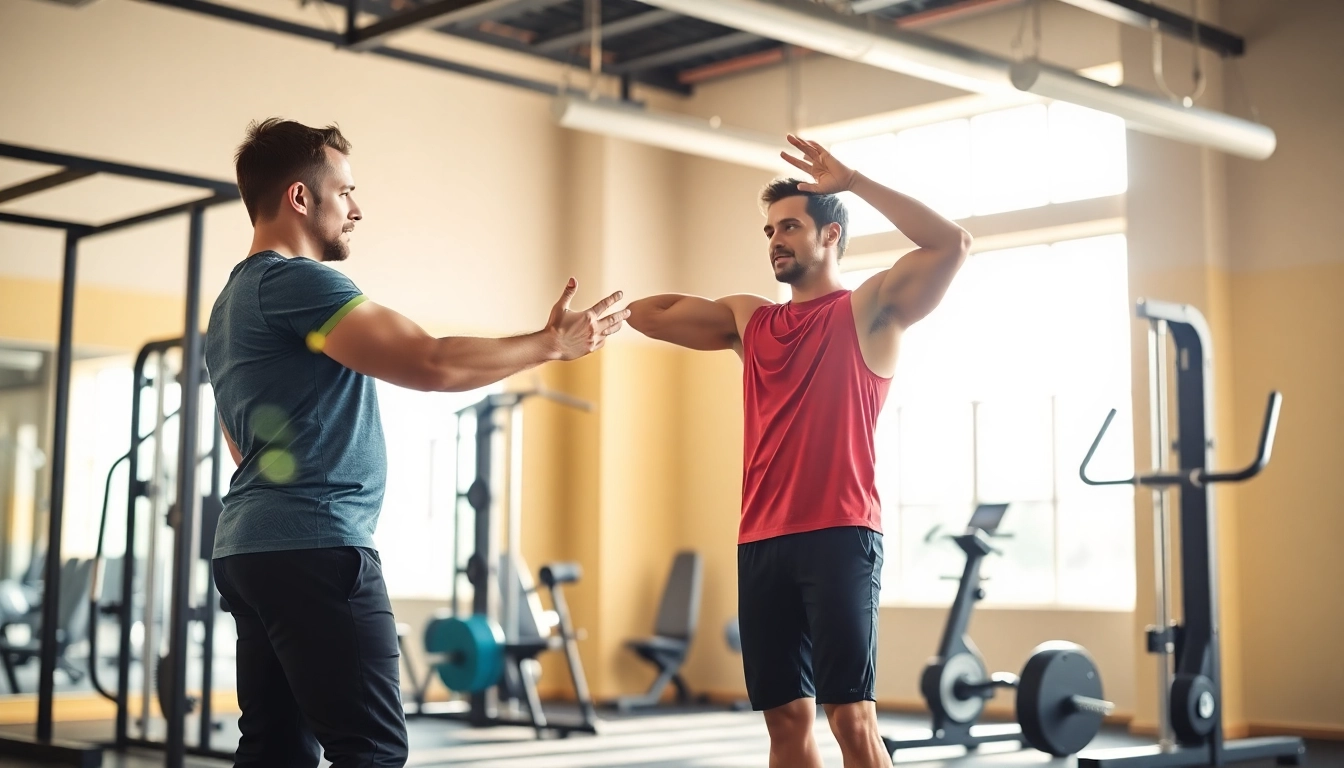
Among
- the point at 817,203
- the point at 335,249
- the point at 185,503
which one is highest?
the point at 817,203

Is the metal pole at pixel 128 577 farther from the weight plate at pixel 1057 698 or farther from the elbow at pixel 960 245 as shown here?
A: the elbow at pixel 960 245

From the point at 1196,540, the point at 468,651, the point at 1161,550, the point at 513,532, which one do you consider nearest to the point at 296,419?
the point at 1161,550

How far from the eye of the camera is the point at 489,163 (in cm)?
906

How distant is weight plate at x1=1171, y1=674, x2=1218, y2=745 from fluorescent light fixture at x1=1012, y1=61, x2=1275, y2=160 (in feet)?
7.13

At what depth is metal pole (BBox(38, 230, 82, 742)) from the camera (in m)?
5.73

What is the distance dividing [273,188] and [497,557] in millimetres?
5782

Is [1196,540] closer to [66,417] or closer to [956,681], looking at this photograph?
[956,681]

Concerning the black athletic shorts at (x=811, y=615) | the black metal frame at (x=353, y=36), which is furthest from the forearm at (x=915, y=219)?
the black metal frame at (x=353, y=36)

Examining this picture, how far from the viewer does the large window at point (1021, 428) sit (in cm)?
762

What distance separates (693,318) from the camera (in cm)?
331

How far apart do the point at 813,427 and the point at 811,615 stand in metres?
0.39

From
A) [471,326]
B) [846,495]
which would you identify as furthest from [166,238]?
[846,495]

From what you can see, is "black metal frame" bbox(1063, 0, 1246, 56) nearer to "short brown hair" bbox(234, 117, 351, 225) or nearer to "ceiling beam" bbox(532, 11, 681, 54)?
"ceiling beam" bbox(532, 11, 681, 54)

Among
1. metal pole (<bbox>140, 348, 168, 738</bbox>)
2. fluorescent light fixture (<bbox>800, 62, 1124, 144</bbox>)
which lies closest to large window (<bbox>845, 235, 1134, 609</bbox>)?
fluorescent light fixture (<bbox>800, 62, 1124, 144</bbox>)
